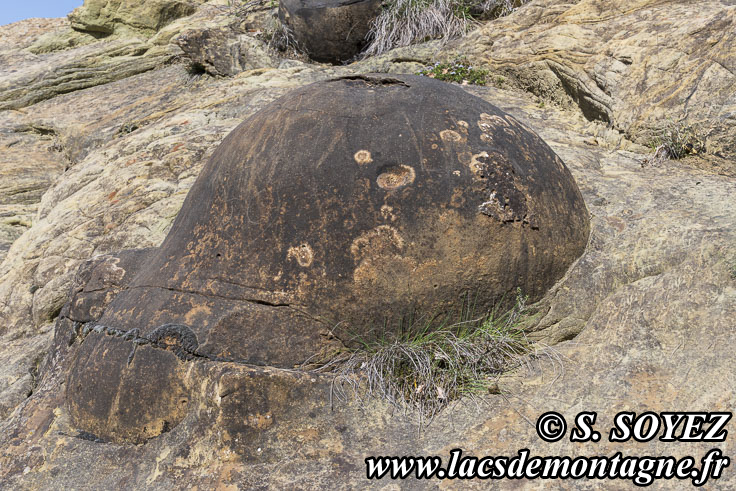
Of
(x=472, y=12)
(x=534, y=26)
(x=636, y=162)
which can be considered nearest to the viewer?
(x=636, y=162)

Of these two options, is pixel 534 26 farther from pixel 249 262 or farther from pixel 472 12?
pixel 249 262

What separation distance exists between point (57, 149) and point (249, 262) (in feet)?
22.0

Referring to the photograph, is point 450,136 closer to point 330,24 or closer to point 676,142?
point 676,142

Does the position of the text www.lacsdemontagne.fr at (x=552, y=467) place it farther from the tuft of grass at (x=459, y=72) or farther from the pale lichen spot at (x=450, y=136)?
the tuft of grass at (x=459, y=72)

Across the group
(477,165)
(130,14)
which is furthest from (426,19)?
(130,14)

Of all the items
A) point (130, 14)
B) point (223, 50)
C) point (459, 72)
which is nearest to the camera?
point (459, 72)

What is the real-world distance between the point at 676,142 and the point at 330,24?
454 cm

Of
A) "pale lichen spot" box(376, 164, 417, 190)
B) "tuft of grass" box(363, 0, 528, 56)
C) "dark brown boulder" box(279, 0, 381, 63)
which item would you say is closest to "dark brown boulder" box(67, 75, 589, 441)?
"pale lichen spot" box(376, 164, 417, 190)

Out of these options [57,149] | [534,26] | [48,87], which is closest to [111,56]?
[48,87]

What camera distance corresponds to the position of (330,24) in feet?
23.9

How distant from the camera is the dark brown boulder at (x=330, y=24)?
23.7 feet

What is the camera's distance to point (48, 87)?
941cm

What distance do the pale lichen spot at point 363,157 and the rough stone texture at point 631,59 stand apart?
2.40 metres

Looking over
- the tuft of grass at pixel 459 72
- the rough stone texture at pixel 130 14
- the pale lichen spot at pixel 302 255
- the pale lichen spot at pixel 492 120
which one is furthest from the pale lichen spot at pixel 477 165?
the rough stone texture at pixel 130 14
